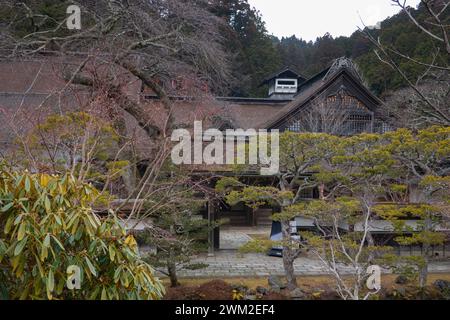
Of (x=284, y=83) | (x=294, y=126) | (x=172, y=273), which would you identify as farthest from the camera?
(x=284, y=83)

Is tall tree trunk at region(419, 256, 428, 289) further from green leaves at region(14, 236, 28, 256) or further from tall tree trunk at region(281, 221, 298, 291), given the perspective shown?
green leaves at region(14, 236, 28, 256)

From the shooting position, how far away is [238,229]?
15195 millimetres

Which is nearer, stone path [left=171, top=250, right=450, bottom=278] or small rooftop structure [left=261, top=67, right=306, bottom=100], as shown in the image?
stone path [left=171, top=250, right=450, bottom=278]

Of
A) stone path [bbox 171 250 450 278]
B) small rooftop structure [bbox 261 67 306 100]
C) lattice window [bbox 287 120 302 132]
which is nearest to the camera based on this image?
stone path [bbox 171 250 450 278]

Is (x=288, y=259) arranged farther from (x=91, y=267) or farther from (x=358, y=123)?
(x=358, y=123)

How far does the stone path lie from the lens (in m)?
8.59

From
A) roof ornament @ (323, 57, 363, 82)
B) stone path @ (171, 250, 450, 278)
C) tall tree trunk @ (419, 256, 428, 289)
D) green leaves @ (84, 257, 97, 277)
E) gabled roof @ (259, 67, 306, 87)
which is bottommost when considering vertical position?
stone path @ (171, 250, 450, 278)

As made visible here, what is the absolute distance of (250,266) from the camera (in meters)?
9.36

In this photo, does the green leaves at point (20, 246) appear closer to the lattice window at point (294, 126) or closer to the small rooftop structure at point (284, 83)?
the lattice window at point (294, 126)
